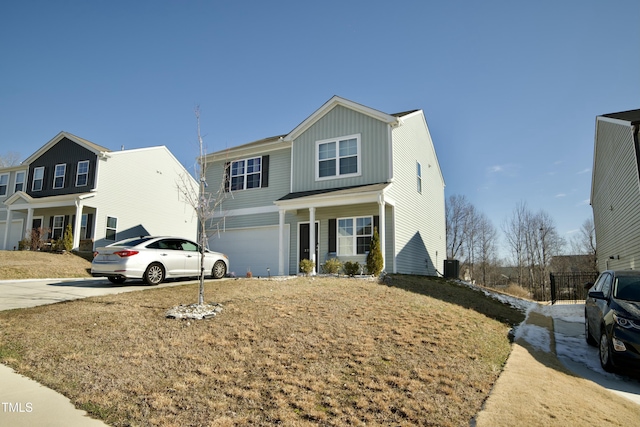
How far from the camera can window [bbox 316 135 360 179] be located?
15.8 metres

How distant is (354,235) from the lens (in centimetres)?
1538

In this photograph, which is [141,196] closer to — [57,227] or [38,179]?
[57,227]

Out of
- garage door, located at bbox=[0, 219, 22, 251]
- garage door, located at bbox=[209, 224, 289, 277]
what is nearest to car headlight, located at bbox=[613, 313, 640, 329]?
garage door, located at bbox=[209, 224, 289, 277]

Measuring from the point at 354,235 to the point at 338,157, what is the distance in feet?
11.1

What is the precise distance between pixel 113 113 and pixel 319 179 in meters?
9.52

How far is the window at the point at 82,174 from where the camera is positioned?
23219 mm

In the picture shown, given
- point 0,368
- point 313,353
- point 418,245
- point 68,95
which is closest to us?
point 0,368

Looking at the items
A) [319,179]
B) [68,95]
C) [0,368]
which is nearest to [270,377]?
[0,368]

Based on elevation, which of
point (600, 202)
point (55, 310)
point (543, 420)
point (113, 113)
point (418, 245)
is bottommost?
point (543, 420)

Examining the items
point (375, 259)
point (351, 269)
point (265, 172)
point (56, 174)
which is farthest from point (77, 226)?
point (375, 259)

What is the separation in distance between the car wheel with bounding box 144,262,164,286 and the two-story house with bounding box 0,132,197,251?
34.2 ft

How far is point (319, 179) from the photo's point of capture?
16391mm

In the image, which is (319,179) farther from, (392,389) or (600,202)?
(600,202)

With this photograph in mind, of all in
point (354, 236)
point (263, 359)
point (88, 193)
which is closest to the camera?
point (263, 359)
